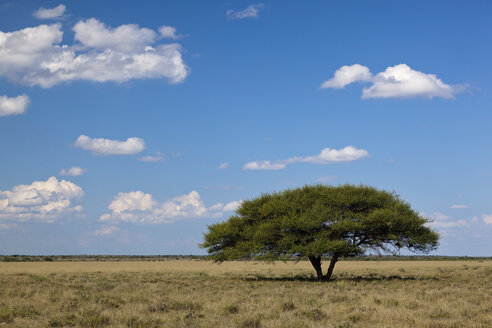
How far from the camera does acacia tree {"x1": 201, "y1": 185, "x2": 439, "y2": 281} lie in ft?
118

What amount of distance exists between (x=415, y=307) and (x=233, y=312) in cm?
763

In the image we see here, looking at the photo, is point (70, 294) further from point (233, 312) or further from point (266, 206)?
point (266, 206)

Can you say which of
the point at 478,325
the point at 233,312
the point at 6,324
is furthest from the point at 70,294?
the point at 478,325

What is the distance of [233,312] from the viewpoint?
65.3 feet

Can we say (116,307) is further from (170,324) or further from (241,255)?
(241,255)

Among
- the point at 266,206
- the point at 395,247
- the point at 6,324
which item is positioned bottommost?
the point at 6,324

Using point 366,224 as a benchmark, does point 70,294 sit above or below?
below

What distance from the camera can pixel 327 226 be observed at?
3675 centimetres

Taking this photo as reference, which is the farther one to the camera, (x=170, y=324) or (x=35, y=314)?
(x=35, y=314)

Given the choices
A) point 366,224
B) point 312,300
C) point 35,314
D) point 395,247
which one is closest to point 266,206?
point 366,224

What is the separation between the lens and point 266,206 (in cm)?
3881

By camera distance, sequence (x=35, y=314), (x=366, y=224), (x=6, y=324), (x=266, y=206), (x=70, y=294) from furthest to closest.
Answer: (x=266, y=206)
(x=366, y=224)
(x=70, y=294)
(x=35, y=314)
(x=6, y=324)

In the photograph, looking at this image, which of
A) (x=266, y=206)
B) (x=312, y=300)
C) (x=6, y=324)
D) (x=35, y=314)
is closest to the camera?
(x=6, y=324)

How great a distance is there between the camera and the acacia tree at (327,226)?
35.8 metres
